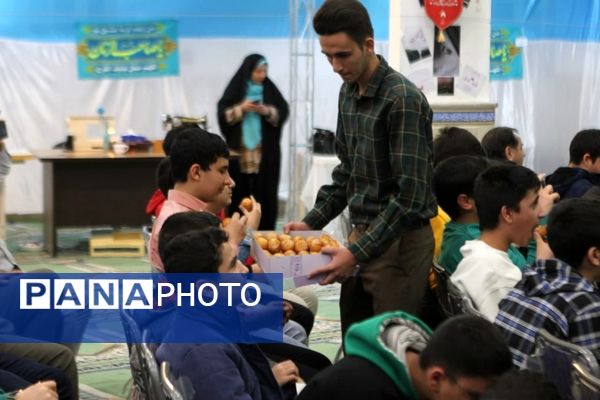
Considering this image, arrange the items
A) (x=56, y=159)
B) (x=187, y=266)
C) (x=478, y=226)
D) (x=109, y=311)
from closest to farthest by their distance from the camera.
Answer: (x=187, y=266), (x=478, y=226), (x=109, y=311), (x=56, y=159)

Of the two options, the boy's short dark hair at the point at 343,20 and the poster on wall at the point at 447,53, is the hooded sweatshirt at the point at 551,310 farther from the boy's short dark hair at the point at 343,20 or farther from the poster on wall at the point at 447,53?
the poster on wall at the point at 447,53

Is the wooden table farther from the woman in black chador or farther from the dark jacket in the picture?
the dark jacket

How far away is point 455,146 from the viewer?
4.69m

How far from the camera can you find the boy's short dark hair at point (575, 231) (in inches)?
119

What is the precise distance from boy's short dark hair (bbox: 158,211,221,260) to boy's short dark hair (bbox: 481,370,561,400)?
4.82ft

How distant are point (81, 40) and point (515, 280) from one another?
8.28 metres

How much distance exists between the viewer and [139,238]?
9117 mm

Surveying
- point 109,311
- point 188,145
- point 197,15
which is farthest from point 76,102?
point 188,145

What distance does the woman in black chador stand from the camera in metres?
8.64

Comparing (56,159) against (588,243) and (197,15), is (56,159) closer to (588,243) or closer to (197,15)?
(197,15)

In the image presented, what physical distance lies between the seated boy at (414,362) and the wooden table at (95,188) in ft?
22.2

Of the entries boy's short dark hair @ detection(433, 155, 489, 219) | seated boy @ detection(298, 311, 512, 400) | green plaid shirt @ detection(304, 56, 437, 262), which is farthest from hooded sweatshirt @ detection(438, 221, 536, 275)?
seated boy @ detection(298, 311, 512, 400)

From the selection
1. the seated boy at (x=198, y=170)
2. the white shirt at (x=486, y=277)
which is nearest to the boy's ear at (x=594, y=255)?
the white shirt at (x=486, y=277)

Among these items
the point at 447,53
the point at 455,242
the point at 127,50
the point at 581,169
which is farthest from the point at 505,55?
the point at 455,242
